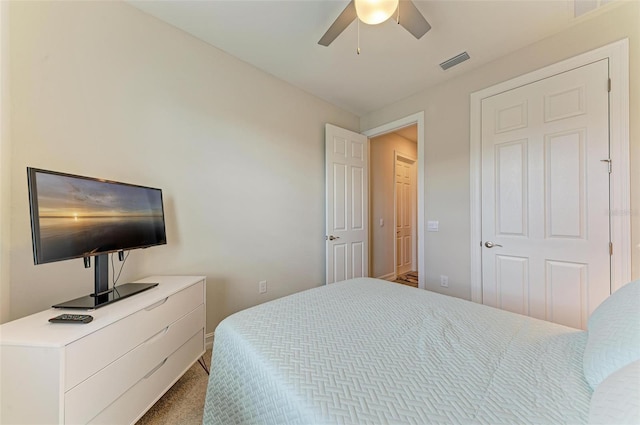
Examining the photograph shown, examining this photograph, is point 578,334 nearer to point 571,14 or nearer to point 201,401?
point 201,401

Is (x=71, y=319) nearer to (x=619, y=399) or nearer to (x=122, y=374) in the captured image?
(x=122, y=374)

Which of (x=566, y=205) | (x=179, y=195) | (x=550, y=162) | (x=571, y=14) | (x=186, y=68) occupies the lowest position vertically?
(x=566, y=205)

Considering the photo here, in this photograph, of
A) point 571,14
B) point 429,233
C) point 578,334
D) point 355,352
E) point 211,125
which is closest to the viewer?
point 355,352

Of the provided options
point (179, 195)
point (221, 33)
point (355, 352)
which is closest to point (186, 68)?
point (221, 33)

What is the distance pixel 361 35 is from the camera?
1.93 meters

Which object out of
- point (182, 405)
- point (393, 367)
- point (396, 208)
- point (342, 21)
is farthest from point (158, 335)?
point (396, 208)

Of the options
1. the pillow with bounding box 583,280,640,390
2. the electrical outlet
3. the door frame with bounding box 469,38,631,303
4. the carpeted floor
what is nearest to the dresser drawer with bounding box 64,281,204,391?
the pillow with bounding box 583,280,640,390

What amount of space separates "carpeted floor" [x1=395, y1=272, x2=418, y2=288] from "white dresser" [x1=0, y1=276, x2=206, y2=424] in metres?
3.45

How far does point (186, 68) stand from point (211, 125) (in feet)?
1.55

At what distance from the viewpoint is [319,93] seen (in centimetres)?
287

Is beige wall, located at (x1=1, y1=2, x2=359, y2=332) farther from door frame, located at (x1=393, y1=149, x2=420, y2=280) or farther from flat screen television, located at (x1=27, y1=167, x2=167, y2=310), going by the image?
door frame, located at (x1=393, y1=149, x2=420, y2=280)

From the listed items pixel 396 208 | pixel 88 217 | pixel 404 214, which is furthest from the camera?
pixel 404 214

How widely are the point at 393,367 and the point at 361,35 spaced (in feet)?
7.58

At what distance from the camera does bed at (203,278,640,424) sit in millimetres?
601
